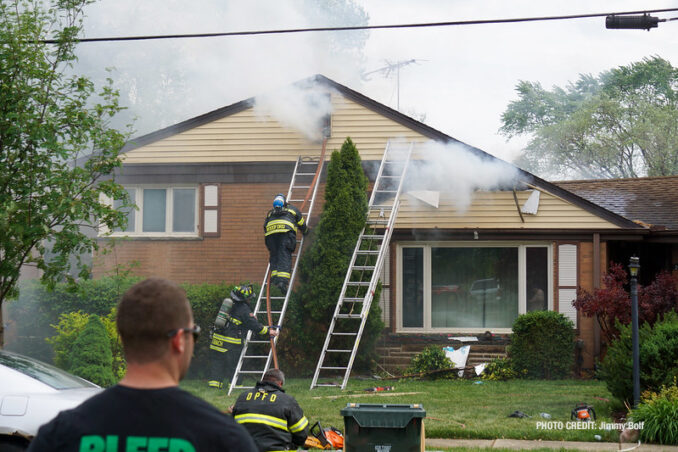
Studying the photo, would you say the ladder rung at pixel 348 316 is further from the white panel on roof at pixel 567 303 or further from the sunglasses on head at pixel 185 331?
the sunglasses on head at pixel 185 331

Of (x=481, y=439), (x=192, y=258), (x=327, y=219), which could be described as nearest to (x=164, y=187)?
(x=192, y=258)

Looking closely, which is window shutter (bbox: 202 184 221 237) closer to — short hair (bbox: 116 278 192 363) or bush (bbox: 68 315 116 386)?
bush (bbox: 68 315 116 386)

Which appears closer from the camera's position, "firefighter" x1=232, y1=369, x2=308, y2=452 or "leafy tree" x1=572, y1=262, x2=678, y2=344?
"firefighter" x1=232, y1=369, x2=308, y2=452

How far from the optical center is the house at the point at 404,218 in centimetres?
1531

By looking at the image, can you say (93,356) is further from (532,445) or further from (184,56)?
(184,56)

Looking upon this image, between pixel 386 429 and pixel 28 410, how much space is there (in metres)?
2.99

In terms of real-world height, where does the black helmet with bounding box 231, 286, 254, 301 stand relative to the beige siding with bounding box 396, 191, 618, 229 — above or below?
below

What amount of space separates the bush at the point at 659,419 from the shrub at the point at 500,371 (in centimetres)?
519

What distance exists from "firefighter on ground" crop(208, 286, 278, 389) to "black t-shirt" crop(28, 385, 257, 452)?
1017 centimetres

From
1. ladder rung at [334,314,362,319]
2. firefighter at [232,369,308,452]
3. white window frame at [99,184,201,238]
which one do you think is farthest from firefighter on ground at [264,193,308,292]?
firefighter at [232,369,308,452]

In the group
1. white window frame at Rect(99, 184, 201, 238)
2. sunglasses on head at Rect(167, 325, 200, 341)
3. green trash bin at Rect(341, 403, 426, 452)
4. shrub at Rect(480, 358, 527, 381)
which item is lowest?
shrub at Rect(480, 358, 527, 381)

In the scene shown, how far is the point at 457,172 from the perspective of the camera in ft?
51.4

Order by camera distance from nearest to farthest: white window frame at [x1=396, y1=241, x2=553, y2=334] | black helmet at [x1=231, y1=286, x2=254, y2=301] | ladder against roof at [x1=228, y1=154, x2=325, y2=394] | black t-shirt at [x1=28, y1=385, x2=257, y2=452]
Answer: black t-shirt at [x1=28, y1=385, x2=257, y2=452]
black helmet at [x1=231, y1=286, x2=254, y2=301]
ladder against roof at [x1=228, y1=154, x2=325, y2=394]
white window frame at [x1=396, y1=241, x2=553, y2=334]

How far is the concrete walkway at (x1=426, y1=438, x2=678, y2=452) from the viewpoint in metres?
8.57
